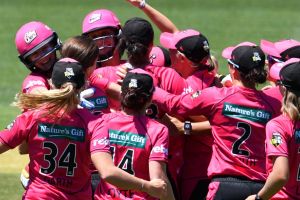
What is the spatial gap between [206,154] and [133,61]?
4.10 ft

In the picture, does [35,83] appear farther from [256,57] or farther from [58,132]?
[256,57]

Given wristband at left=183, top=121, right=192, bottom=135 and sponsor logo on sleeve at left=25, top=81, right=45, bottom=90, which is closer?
sponsor logo on sleeve at left=25, top=81, right=45, bottom=90

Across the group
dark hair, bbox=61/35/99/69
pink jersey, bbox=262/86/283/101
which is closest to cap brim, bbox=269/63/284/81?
pink jersey, bbox=262/86/283/101

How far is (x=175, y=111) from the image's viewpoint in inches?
322

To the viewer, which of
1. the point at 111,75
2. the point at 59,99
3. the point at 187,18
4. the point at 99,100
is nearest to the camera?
the point at 59,99

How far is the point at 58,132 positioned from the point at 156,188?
98 cm

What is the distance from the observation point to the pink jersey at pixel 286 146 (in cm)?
732

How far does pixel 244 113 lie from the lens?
7.95 metres

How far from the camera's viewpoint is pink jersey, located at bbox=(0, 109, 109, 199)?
7340 millimetres

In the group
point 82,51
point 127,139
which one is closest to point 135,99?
point 127,139

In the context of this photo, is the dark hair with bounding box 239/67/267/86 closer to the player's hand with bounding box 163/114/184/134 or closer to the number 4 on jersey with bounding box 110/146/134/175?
the player's hand with bounding box 163/114/184/134

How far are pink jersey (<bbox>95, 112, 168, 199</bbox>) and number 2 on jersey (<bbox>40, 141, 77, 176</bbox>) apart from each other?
1.25 ft

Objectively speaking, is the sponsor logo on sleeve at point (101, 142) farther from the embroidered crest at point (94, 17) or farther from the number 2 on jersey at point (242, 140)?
the embroidered crest at point (94, 17)

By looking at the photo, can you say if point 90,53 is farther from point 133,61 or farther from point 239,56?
point 239,56
